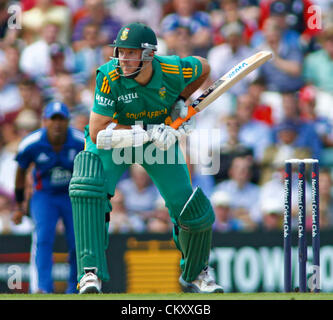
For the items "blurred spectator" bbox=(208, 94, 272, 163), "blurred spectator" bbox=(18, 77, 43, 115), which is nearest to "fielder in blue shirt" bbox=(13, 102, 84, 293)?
"blurred spectator" bbox=(208, 94, 272, 163)

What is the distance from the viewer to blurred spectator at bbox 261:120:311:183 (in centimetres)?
953

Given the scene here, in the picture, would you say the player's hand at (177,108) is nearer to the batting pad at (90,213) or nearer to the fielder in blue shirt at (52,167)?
the batting pad at (90,213)

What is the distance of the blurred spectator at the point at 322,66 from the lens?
400 inches

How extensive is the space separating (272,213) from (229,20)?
9.33 feet

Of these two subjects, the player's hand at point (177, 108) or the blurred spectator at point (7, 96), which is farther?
the blurred spectator at point (7, 96)

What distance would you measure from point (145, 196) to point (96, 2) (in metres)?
3.04

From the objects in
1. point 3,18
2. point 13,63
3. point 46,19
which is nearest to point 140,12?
point 46,19

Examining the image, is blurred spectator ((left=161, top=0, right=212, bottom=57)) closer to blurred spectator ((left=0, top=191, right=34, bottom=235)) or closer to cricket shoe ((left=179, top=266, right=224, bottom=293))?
blurred spectator ((left=0, top=191, right=34, bottom=235))

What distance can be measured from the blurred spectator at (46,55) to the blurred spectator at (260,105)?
2504 mm

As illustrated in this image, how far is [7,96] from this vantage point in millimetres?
10930

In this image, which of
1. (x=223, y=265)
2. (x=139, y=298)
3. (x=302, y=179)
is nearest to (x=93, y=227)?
(x=139, y=298)

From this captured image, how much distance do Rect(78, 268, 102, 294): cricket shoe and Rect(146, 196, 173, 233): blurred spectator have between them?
11.4 feet
